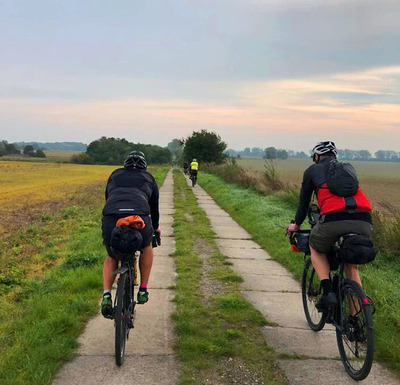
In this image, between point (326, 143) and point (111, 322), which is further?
point (111, 322)

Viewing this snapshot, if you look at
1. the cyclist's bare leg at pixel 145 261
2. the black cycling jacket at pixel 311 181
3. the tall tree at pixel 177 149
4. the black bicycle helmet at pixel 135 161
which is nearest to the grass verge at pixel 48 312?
the cyclist's bare leg at pixel 145 261

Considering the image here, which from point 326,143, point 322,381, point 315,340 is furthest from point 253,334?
point 326,143

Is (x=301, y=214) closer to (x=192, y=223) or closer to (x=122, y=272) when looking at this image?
(x=122, y=272)

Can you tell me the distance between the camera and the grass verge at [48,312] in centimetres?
322

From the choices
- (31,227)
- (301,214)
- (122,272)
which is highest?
(301,214)

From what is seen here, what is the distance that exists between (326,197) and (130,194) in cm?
179

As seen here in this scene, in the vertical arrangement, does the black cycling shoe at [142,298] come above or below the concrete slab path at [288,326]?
above

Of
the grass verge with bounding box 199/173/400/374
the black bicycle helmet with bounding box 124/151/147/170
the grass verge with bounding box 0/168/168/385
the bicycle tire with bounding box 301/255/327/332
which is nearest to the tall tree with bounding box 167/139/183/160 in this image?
the grass verge with bounding box 199/173/400/374

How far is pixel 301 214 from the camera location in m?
3.88

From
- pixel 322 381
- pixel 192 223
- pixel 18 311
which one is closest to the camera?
pixel 322 381

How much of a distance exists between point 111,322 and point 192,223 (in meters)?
6.89

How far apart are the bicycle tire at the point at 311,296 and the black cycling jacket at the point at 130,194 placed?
1923 millimetres

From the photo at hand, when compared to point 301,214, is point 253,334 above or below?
below

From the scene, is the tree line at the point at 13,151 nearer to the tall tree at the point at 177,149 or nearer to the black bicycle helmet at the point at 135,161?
the tall tree at the point at 177,149
